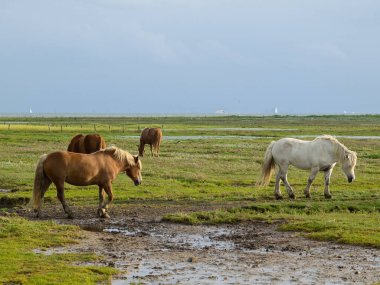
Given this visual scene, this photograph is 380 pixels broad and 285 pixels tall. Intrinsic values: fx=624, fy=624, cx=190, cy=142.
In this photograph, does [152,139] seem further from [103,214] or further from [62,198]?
[62,198]

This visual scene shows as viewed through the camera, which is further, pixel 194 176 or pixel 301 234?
pixel 194 176

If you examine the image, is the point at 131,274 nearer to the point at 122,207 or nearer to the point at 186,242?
the point at 186,242

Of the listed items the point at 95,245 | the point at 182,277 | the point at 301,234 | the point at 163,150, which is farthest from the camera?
the point at 163,150

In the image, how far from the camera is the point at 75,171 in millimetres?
14406

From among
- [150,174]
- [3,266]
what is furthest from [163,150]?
[3,266]

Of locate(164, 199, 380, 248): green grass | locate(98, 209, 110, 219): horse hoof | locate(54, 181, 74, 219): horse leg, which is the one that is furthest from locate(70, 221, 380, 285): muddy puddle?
locate(54, 181, 74, 219): horse leg

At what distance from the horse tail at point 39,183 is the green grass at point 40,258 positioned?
1096mm

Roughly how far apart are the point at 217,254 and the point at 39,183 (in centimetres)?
531

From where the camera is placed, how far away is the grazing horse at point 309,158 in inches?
707

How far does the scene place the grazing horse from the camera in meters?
18.0

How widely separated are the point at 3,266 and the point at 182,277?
2.72 meters

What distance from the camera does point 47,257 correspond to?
10117mm

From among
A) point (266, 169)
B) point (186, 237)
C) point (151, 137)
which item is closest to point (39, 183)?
point (186, 237)

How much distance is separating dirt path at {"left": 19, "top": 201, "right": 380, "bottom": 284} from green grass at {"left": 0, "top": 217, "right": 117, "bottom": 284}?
15.2 inches
